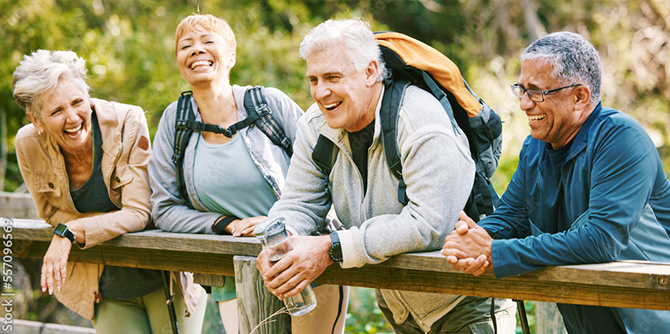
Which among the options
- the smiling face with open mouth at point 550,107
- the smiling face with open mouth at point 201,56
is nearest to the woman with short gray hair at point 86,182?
the smiling face with open mouth at point 201,56

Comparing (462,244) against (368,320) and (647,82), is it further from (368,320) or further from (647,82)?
(647,82)

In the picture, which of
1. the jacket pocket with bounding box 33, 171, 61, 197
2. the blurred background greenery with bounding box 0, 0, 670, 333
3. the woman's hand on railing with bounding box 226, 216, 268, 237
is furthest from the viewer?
the blurred background greenery with bounding box 0, 0, 670, 333

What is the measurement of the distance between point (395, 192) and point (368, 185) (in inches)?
4.0

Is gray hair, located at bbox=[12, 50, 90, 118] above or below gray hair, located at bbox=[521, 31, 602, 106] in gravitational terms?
above

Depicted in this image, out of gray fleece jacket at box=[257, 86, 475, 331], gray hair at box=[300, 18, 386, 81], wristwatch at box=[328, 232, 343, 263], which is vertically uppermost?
gray hair at box=[300, 18, 386, 81]

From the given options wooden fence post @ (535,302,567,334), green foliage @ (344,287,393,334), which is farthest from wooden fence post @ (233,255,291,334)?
green foliage @ (344,287,393,334)

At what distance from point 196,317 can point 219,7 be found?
8692 mm

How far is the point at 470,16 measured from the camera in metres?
11.8

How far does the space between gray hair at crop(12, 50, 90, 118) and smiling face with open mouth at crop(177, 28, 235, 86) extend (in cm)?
49

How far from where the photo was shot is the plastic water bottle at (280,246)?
→ 2133 millimetres

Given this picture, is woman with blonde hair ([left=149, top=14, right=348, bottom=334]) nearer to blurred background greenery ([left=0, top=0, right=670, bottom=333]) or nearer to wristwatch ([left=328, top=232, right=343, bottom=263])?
wristwatch ([left=328, top=232, right=343, bottom=263])

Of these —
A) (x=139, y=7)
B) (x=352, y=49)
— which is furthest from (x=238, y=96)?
(x=139, y=7)

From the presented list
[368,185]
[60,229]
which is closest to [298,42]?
[60,229]

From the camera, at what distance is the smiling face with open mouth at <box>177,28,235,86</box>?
2787mm
